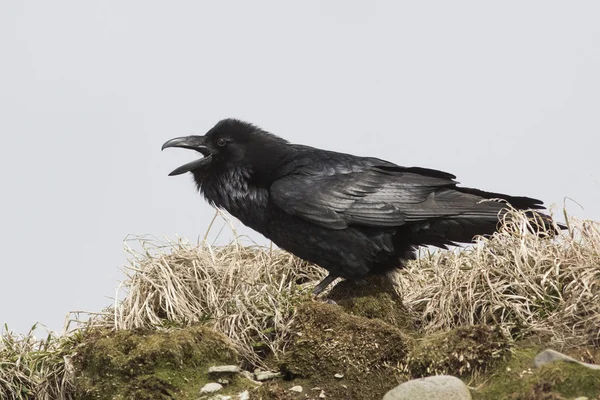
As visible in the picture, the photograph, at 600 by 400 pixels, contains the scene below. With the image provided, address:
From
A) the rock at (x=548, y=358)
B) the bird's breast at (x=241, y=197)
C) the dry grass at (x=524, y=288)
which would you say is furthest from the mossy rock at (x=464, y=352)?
the bird's breast at (x=241, y=197)

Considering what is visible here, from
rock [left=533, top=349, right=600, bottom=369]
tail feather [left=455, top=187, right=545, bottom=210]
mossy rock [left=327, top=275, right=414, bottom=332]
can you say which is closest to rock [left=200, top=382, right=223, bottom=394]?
mossy rock [left=327, top=275, right=414, bottom=332]

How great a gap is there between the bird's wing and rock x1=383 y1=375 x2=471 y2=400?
3063 millimetres

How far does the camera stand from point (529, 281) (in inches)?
295

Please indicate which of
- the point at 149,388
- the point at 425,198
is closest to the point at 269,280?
the point at 425,198

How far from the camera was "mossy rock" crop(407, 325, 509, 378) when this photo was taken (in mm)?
6363

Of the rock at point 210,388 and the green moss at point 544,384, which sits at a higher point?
the rock at point 210,388

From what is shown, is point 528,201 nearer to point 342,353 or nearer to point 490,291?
point 490,291

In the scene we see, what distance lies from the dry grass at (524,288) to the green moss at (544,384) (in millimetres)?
872

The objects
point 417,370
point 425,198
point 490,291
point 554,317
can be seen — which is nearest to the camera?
point 417,370

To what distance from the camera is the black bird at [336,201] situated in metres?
8.70

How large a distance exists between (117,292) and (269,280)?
1.46 m

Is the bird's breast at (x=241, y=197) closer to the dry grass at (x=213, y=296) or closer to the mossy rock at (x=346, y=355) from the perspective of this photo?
the dry grass at (x=213, y=296)

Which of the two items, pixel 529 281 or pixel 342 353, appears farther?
pixel 529 281

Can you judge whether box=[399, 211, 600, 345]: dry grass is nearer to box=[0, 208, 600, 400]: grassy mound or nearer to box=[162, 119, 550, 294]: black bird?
box=[0, 208, 600, 400]: grassy mound
